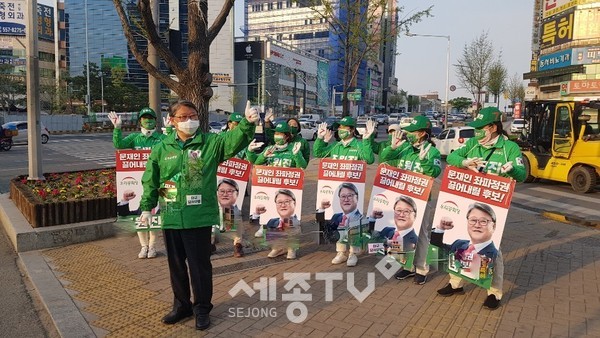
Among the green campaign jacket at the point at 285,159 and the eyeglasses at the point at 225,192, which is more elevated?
the green campaign jacket at the point at 285,159

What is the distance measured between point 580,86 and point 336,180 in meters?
30.9

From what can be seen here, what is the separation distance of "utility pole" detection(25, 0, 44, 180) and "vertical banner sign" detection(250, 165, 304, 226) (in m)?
5.34

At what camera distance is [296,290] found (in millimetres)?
4996

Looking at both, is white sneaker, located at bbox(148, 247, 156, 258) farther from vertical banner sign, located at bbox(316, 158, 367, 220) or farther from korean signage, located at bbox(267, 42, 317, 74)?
korean signage, located at bbox(267, 42, 317, 74)

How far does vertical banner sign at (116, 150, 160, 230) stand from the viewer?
21.2 ft

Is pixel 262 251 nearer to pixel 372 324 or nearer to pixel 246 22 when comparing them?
pixel 372 324

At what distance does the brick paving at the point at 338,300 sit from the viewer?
4109 mm

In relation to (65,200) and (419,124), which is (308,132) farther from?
(419,124)

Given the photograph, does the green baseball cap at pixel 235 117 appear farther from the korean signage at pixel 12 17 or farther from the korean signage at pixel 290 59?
the korean signage at pixel 290 59

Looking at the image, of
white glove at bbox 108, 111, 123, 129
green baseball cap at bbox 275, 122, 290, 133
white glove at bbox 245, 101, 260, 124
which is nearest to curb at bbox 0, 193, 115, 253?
white glove at bbox 108, 111, 123, 129

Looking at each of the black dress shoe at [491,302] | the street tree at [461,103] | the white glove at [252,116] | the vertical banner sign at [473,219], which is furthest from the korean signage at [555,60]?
the street tree at [461,103]

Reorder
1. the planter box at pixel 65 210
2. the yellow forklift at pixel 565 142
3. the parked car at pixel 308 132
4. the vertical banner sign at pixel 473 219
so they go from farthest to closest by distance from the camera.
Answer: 1. the parked car at pixel 308 132
2. the yellow forklift at pixel 565 142
3. the planter box at pixel 65 210
4. the vertical banner sign at pixel 473 219

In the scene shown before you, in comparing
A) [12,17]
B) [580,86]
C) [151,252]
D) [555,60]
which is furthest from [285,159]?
[555,60]

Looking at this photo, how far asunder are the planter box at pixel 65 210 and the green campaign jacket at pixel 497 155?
5.09 metres
